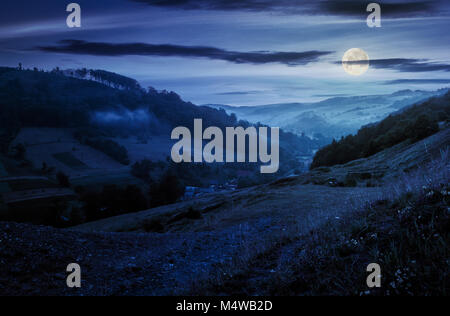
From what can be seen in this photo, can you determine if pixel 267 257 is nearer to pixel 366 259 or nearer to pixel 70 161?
pixel 366 259

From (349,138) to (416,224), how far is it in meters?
52.7

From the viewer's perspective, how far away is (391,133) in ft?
130

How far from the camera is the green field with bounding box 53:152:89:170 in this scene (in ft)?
350

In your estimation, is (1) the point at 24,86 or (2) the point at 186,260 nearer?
(2) the point at 186,260

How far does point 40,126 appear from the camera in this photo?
134000 mm

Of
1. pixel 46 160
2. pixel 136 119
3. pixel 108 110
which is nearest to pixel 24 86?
pixel 108 110

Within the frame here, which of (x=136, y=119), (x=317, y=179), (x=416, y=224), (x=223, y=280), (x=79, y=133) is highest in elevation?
(x=136, y=119)

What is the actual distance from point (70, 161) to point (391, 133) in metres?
107

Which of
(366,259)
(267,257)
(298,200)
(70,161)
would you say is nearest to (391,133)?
(298,200)

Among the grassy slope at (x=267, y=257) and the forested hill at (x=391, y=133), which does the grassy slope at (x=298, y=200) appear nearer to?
the forested hill at (x=391, y=133)

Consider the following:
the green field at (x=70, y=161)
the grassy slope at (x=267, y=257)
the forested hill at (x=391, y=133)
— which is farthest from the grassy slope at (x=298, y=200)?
the green field at (x=70, y=161)

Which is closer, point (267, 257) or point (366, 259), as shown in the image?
point (366, 259)

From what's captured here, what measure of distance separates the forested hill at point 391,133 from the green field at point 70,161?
87334 millimetres
